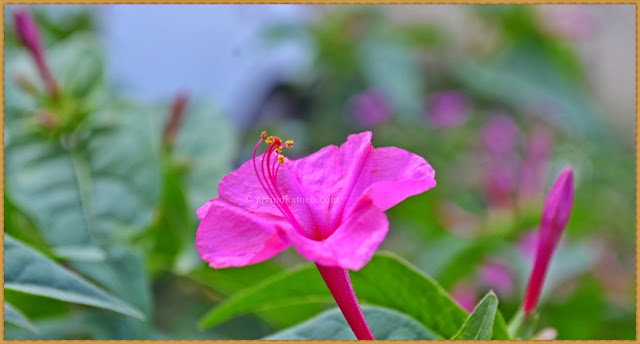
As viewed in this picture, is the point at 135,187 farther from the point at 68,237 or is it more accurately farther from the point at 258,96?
the point at 258,96

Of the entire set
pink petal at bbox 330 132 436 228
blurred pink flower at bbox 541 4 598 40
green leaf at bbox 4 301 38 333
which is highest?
pink petal at bbox 330 132 436 228

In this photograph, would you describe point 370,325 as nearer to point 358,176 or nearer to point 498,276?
point 358,176

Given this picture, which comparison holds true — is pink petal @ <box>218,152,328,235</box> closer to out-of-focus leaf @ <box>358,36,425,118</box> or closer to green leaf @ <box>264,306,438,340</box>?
green leaf @ <box>264,306,438,340</box>

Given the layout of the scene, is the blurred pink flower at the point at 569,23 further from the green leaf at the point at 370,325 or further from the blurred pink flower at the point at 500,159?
the green leaf at the point at 370,325

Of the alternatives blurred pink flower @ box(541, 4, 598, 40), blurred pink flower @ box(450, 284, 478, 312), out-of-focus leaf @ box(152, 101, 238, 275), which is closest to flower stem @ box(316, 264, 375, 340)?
out-of-focus leaf @ box(152, 101, 238, 275)

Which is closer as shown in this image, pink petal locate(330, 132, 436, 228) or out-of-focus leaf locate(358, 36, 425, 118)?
pink petal locate(330, 132, 436, 228)

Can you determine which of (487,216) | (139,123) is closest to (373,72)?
(487,216)

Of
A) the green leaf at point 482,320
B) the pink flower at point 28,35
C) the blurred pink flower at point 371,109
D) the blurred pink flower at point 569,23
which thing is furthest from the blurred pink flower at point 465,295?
the blurred pink flower at point 569,23
